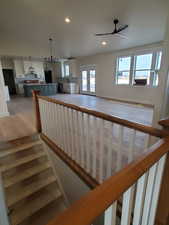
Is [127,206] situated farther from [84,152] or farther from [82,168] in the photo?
[82,168]

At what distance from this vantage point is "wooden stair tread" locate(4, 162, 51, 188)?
2.09 m

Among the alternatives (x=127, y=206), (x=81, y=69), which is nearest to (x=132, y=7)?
(x=127, y=206)

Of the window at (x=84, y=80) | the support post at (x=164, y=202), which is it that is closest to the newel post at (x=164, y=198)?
the support post at (x=164, y=202)

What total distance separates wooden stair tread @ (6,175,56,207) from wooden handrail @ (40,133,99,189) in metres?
0.49

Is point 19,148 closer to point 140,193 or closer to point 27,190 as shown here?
point 27,190

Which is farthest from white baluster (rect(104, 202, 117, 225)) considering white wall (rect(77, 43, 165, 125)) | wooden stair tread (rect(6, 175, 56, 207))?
white wall (rect(77, 43, 165, 125))

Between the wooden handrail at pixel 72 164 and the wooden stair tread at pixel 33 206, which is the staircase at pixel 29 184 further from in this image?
the wooden handrail at pixel 72 164

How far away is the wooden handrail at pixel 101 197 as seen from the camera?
40 centimetres

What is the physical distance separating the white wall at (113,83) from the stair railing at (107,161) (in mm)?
3702

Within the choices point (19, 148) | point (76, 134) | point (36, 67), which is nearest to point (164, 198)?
point (76, 134)

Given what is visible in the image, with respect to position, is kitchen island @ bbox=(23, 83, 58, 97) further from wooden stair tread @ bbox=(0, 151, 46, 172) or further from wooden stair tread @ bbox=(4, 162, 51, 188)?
wooden stair tread @ bbox=(4, 162, 51, 188)

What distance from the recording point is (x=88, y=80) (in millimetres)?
8789

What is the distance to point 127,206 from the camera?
57 centimetres

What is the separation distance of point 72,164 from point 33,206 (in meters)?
0.87
